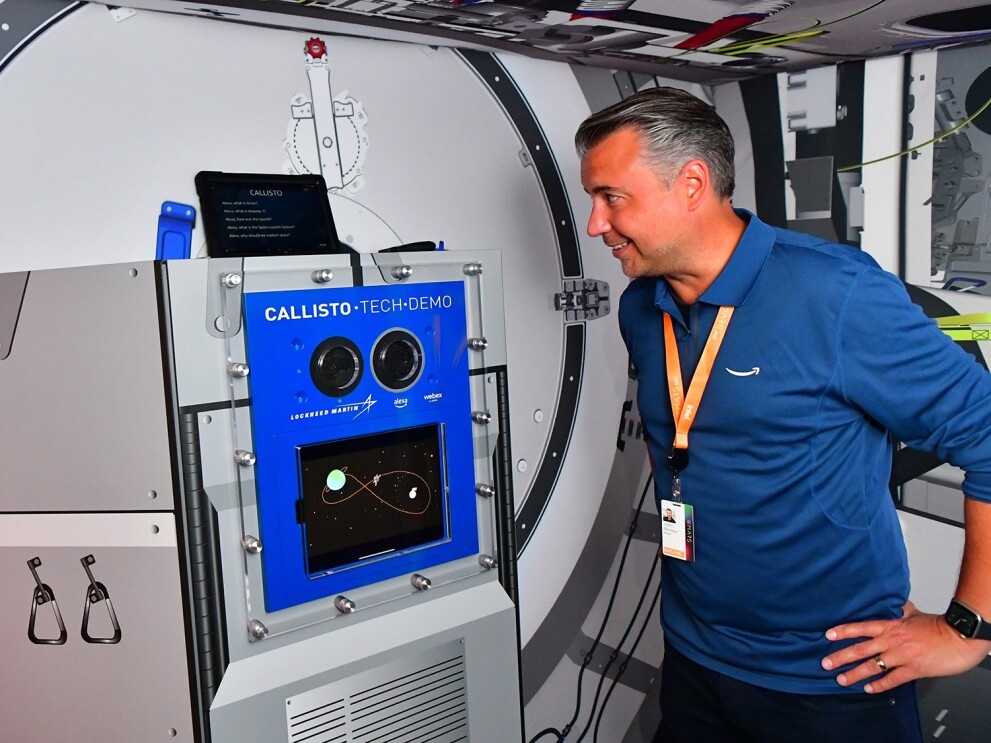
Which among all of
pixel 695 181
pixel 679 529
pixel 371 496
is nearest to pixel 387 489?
pixel 371 496

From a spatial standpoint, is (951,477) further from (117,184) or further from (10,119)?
(10,119)

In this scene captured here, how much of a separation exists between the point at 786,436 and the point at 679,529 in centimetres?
34

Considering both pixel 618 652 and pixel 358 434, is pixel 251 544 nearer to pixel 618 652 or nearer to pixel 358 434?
pixel 358 434

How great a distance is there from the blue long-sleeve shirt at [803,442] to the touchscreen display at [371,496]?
2.03ft

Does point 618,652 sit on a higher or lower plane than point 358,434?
lower

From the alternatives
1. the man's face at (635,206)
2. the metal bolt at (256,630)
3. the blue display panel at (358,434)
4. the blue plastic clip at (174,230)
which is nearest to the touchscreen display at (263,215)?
the blue plastic clip at (174,230)

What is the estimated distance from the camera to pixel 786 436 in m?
1.89

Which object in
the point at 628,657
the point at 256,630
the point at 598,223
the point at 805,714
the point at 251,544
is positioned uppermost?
the point at 598,223

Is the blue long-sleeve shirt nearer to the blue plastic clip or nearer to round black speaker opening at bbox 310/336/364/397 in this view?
round black speaker opening at bbox 310/336/364/397

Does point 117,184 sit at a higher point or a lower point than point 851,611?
higher

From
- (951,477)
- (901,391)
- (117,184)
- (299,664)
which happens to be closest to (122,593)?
(299,664)

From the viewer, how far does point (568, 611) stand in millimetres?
3100

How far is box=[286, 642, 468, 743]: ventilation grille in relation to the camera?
66.0 inches

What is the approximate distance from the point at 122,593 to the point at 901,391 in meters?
1.56
